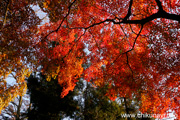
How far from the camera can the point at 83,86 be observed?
1692 centimetres

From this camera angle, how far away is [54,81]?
1442 cm

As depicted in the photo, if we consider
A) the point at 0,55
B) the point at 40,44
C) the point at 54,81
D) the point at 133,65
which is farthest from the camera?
the point at 54,81

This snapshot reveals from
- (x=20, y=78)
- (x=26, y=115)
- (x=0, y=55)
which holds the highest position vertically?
(x=0, y=55)

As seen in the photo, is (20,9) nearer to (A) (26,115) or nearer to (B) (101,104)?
(A) (26,115)

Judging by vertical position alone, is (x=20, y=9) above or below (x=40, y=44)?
above

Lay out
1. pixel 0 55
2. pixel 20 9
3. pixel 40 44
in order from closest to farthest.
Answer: pixel 0 55 < pixel 20 9 < pixel 40 44

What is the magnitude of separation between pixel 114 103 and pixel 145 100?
6.79 metres

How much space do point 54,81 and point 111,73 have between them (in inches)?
290

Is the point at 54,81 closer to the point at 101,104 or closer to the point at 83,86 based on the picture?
the point at 83,86

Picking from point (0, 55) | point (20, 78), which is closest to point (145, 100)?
point (20, 78)

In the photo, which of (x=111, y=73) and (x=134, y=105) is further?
(x=134, y=105)

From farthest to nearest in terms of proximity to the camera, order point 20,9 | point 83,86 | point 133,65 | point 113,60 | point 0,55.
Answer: point 83,86 < point 113,60 < point 133,65 < point 20,9 < point 0,55

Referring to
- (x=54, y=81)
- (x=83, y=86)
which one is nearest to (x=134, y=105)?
(x=83, y=86)

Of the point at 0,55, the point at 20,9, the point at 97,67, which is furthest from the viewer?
the point at 97,67
